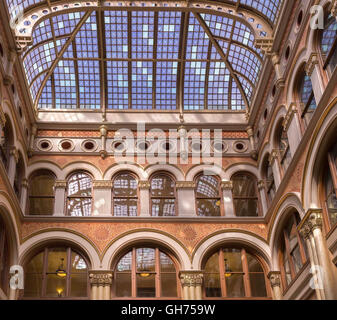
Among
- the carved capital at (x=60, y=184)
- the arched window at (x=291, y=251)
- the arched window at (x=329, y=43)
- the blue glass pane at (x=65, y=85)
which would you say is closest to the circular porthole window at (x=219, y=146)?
the arched window at (x=291, y=251)

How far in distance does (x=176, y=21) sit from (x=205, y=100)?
15.2 ft

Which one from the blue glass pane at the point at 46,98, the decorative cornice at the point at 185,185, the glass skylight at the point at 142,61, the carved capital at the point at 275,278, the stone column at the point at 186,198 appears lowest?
the carved capital at the point at 275,278

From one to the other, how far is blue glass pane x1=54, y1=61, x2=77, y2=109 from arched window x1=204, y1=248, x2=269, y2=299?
11356 millimetres

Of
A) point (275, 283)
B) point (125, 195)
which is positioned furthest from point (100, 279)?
point (275, 283)

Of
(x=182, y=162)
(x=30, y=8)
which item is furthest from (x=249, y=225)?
(x=30, y=8)

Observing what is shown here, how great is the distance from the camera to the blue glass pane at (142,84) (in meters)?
27.3

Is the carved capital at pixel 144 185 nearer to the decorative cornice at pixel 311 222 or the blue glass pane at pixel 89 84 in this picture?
the blue glass pane at pixel 89 84

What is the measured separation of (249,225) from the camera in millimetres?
23594

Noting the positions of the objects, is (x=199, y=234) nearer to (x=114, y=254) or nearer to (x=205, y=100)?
(x=114, y=254)

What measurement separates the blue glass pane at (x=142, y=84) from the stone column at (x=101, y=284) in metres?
9.82

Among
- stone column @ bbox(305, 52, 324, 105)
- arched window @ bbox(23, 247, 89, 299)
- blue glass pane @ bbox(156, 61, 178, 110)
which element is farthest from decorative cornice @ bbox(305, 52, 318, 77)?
arched window @ bbox(23, 247, 89, 299)

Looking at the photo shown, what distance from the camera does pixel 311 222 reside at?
17.2 meters

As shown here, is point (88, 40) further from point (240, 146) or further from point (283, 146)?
point (283, 146)
